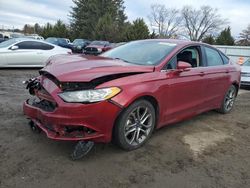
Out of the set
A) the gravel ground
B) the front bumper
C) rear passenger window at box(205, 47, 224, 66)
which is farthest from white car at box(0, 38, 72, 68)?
the front bumper

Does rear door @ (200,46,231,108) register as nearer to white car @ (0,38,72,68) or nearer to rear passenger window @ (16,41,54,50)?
white car @ (0,38,72,68)

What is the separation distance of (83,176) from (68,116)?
0.70m

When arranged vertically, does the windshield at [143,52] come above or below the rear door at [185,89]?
above

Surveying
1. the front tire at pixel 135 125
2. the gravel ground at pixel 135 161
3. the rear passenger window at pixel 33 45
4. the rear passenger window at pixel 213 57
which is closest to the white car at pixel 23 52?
the rear passenger window at pixel 33 45

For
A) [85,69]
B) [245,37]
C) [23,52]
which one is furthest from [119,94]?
[245,37]

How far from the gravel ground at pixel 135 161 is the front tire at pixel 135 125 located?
0.47 ft

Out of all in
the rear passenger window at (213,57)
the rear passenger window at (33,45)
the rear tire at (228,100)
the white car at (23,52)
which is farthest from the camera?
the rear passenger window at (33,45)

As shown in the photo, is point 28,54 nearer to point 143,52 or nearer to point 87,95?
point 143,52

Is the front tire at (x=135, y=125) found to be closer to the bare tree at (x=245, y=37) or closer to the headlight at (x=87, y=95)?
the headlight at (x=87, y=95)

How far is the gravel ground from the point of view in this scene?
3.33 m

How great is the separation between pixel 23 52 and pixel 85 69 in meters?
8.89

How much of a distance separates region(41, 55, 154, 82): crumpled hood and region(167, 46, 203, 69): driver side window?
0.64 meters

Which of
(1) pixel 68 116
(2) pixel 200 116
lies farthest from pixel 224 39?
(1) pixel 68 116

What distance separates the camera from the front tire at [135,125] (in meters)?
3.87
